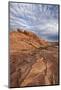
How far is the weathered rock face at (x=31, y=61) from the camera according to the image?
8.09 feet

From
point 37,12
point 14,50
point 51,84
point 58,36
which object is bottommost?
point 51,84

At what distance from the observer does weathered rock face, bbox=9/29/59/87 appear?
2.46 meters

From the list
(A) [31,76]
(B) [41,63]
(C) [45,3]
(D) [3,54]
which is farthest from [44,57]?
(C) [45,3]

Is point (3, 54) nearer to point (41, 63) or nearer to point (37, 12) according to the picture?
point (41, 63)

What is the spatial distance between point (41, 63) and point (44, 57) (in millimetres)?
80

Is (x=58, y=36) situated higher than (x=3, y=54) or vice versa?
(x=58, y=36)

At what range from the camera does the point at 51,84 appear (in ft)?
8.38

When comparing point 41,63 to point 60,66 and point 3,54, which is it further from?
point 3,54

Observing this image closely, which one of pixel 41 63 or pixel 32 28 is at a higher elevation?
pixel 32 28

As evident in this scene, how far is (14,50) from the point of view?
2469 millimetres

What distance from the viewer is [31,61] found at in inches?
98.7

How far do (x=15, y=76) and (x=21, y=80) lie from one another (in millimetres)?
84

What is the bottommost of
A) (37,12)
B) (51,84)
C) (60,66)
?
(51,84)

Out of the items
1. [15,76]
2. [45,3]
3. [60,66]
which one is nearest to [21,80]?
[15,76]
